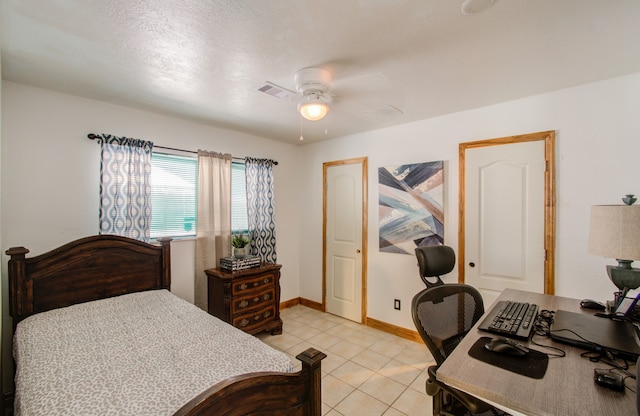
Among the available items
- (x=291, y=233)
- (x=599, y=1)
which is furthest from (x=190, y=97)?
(x=599, y=1)

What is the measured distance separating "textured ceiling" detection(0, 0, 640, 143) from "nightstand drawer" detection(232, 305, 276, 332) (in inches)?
86.3

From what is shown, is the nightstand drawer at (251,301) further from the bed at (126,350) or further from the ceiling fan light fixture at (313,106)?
the ceiling fan light fixture at (313,106)

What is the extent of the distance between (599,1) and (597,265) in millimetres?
1814

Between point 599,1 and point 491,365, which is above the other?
point 599,1

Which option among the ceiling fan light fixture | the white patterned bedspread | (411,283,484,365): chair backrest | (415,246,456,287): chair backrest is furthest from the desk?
the ceiling fan light fixture

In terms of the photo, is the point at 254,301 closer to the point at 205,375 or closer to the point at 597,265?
the point at 205,375

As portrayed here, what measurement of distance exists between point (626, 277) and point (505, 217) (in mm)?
1146

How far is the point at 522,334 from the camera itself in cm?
126

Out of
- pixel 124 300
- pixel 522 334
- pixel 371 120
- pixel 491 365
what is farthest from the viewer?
pixel 371 120

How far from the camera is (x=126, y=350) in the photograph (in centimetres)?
149

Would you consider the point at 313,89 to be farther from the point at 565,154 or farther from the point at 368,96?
the point at 565,154

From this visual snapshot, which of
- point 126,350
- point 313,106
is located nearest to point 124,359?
point 126,350

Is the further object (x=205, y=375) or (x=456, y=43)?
(x=456, y=43)

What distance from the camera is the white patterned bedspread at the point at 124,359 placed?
1103 millimetres
